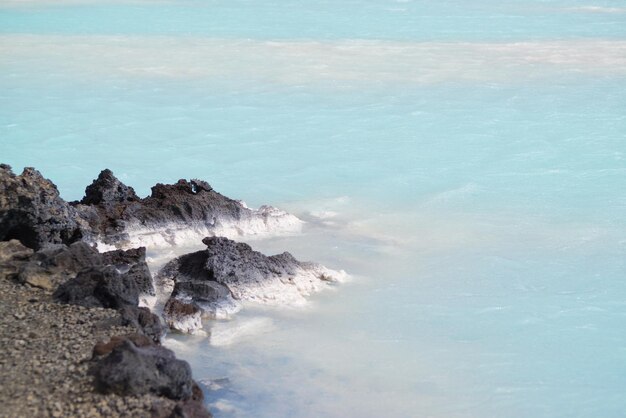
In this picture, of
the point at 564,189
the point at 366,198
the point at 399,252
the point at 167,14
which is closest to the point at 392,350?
the point at 399,252

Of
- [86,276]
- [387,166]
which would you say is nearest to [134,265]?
[86,276]

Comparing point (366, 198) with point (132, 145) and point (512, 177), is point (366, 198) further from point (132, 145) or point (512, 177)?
point (132, 145)

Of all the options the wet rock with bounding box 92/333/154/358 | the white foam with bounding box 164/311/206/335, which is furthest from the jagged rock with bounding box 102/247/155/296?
the wet rock with bounding box 92/333/154/358

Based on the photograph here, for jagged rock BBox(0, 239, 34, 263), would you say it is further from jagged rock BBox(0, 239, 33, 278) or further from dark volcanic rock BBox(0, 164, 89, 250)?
dark volcanic rock BBox(0, 164, 89, 250)

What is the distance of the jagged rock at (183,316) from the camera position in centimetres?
470

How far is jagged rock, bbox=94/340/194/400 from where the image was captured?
3561 millimetres

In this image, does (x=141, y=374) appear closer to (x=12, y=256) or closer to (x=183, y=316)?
(x=183, y=316)

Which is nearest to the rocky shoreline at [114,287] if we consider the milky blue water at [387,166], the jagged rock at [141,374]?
the jagged rock at [141,374]

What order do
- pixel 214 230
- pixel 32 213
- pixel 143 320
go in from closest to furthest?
1. pixel 143 320
2. pixel 32 213
3. pixel 214 230

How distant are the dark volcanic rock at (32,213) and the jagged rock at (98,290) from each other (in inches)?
32.5

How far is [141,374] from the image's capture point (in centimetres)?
359

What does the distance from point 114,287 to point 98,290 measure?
0.23 feet

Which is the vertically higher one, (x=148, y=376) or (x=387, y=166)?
(x=387, y=166)

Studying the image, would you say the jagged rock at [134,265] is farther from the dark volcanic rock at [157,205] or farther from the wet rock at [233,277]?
the dark volcanic rock at [157,205]
